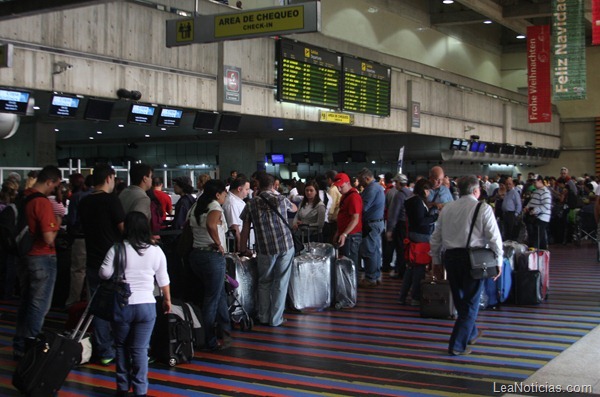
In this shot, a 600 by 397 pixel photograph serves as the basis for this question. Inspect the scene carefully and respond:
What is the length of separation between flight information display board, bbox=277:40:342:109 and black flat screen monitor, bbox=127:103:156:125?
3.58 metres

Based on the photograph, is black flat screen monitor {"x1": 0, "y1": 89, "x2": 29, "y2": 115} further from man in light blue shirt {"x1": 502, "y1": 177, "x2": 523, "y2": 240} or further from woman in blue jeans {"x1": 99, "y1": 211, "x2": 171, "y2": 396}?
man in light blue shirt {"x1": 502, "y1": 177, "x2": 523, "y2": 240}

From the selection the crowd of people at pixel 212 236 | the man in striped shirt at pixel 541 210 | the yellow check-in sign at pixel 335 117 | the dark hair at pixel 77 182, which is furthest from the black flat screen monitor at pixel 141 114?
the man in striped shirt at pixel 541 210

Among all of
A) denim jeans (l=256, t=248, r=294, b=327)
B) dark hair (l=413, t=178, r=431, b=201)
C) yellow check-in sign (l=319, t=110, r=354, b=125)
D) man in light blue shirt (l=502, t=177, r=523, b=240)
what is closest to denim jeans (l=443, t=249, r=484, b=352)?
denim jeans (l=256, t=248, r=294, b=327)

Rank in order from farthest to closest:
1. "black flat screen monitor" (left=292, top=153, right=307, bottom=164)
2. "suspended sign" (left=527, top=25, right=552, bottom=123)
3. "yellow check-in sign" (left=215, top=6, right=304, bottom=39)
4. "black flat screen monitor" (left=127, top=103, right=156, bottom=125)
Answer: "black flat screen monitor" (left=292, top=153, right=307, bottom=164), "suspended sign" (left=527, top=25, right=552, bottom=123), "black flat screen monitor" (left=127, top=103, right=156, bottom=125), "yellow check-in sign" (left=215, top=6, right=304, bottom=39)

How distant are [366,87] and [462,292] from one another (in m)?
12.9

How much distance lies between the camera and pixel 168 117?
13812 mm

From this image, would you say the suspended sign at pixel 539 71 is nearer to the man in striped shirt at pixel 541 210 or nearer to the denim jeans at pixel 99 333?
the man in striped shirt at pixel 541 210

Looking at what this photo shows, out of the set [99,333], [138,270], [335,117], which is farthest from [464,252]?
[335,117]

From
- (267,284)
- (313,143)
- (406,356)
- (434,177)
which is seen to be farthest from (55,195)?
(313,143)

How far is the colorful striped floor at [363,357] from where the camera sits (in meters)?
5.94

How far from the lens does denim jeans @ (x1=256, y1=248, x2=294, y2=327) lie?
831 cm

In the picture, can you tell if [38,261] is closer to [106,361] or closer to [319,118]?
[106,361]

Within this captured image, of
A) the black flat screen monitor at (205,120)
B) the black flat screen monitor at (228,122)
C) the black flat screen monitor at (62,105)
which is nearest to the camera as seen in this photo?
the black flat screen monitor at (62,105)

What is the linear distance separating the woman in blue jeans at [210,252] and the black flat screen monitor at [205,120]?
7320 mm
